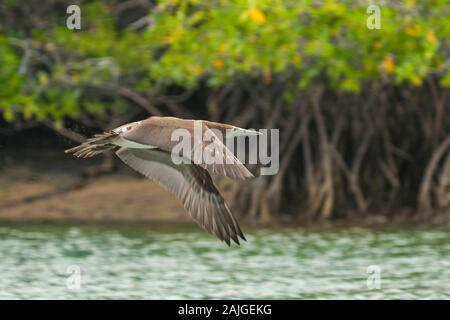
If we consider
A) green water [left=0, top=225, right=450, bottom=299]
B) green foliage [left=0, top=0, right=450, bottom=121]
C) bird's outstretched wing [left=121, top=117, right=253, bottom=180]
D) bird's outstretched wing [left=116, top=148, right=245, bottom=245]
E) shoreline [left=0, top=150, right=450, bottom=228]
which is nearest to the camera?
bird's outstretched wing [left=121, top=117, right=253, bottom=180]

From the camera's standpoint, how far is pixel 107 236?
1622 centimetres

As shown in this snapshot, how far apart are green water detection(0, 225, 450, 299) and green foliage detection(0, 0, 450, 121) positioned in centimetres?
181

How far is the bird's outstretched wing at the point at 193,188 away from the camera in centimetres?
985

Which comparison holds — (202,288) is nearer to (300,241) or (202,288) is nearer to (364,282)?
(364,282)

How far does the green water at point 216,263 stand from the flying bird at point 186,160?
1851 millimetres

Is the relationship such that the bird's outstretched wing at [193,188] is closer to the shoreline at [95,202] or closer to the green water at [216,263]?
the green water at [216,263]

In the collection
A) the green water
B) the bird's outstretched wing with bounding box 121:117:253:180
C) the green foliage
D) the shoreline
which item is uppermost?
the green foliage

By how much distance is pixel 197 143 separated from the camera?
9180mm

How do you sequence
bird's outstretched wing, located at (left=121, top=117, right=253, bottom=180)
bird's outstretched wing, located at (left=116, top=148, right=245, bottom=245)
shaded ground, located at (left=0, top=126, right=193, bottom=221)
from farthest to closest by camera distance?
shaded ground, located at (left=0, top=126, right=193, bottom=221), bird's outstretched wing, located at (left=116, top=148, right=245, bottom=245), bird's outstretched wing, located at (left=121, top=117, right=253, bottom=180)

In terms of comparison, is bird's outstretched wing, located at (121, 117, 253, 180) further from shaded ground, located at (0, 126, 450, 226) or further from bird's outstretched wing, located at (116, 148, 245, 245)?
shaded ground, located at (0, 126, 450, 226)

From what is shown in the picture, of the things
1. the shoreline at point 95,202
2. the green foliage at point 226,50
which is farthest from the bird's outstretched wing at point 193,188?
the shoreline at point 95,202

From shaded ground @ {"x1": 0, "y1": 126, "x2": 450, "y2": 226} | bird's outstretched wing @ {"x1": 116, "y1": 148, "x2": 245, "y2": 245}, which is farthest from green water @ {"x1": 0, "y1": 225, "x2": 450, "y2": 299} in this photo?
bird's outstretched wing @ {"x1": 116, "y1": 148, "x2": 245, "y2": 245}

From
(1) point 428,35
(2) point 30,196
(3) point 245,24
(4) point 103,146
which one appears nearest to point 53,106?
(2) point 30,196

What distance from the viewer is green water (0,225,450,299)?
12.3 metres
